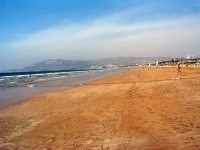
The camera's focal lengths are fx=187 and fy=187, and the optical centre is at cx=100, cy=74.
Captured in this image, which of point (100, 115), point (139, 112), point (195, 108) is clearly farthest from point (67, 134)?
point (195, 108)

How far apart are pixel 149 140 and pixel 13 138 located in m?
3.62

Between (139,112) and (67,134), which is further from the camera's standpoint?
(139,112)

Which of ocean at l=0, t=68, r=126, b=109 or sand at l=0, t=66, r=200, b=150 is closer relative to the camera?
sand at l=0, t=66, r=200, b=150

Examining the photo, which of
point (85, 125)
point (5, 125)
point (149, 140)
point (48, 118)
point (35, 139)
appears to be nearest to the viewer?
point (149, 140)

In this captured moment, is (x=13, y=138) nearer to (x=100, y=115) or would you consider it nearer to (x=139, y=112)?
(x=100, y=115)

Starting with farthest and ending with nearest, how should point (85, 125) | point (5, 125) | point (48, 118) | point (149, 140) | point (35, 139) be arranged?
point (48, 118) < point (5, 125) < point (85, 125) < point (35, 139) < point (149, 140)

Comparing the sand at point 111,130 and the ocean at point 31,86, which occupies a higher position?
the sand at point 111,130

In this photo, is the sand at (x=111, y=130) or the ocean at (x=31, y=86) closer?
the sand at (x=111, y=130)

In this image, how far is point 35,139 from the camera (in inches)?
195

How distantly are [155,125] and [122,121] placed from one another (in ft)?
3.54

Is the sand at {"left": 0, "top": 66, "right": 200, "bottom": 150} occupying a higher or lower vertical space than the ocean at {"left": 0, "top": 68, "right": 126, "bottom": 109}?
higher

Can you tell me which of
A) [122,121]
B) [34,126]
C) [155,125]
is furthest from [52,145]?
[155,125]

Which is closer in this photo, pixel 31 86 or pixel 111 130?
pixel 111 130

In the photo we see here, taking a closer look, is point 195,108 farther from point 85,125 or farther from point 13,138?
point 13,138
